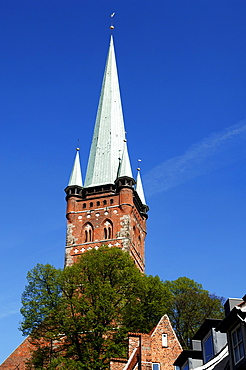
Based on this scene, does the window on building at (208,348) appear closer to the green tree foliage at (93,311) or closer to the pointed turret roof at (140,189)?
the green tree foliage at (93,311)

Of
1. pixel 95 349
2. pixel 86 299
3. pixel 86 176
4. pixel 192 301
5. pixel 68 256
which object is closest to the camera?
pixel 95 349

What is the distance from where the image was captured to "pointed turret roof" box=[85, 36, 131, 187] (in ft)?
214

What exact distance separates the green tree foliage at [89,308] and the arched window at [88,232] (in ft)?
42.7

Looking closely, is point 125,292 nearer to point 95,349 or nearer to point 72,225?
point 95,349

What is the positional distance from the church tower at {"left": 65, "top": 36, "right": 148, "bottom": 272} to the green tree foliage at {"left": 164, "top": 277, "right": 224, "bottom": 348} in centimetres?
985

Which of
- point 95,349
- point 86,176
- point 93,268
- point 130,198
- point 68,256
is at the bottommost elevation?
point 95,349

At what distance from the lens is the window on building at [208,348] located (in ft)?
73.3

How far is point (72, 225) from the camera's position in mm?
61812

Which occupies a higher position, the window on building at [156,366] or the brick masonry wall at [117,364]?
the brick masonry wall at [117,364]

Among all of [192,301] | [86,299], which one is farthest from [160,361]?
[192,301]

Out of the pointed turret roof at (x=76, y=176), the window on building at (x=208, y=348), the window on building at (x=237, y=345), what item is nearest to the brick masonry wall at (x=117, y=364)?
the window on building at (x=208, y=348)

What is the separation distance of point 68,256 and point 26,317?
647 inches

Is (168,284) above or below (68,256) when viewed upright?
below

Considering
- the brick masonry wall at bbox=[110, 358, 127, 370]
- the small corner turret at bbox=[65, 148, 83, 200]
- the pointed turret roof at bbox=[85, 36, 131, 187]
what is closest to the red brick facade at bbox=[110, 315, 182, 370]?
the brick masonry wall at bbox=[110, 358, 127, 370]
